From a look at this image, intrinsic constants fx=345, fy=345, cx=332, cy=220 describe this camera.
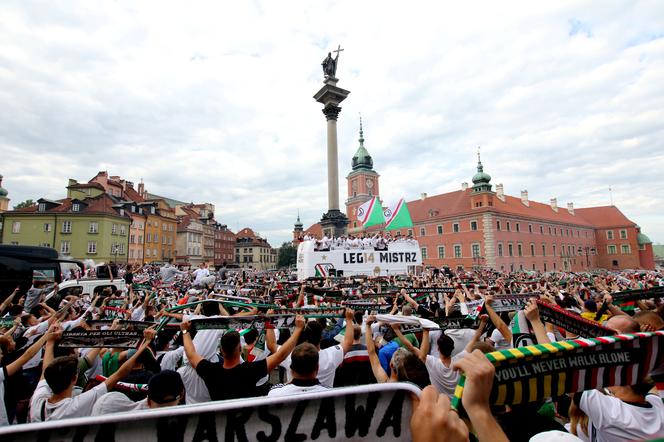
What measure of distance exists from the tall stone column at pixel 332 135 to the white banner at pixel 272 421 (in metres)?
28.3

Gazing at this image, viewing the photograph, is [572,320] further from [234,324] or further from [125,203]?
[125,203]

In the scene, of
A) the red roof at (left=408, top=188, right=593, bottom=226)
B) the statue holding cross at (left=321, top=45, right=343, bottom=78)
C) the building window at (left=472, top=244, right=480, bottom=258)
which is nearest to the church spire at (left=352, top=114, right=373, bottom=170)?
the red roof at (left=408, top=188, right=593, bottom=226)

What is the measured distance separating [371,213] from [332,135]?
31.8ft

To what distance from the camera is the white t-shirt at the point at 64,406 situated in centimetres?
273

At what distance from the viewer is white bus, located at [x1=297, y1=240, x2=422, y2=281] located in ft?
74.8

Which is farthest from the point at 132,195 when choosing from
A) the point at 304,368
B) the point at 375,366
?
the point at 304,368

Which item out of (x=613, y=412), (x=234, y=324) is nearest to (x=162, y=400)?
(x=234, y=324)

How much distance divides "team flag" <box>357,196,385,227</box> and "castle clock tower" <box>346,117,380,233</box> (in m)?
50.4

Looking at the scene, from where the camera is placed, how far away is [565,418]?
385 centimetres

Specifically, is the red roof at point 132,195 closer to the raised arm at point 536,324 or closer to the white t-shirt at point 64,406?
the white t-shirt at point 64,406

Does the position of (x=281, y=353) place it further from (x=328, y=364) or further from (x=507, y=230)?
(x=507, y=230)

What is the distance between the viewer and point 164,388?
104 inches

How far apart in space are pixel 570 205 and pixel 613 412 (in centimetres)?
10247

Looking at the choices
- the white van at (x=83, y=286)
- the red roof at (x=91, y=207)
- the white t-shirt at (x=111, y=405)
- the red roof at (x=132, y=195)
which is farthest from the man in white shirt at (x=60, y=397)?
the red roof at (x=132, y=195)
